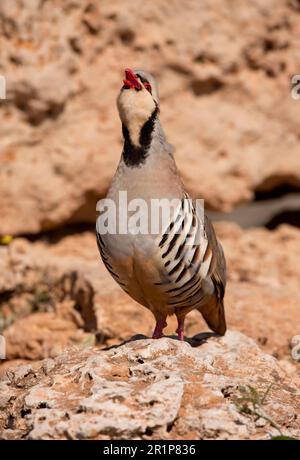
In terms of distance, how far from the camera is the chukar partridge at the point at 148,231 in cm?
433

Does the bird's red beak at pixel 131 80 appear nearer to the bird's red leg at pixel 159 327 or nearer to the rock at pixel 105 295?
the bird's red leg at pixel 159 327

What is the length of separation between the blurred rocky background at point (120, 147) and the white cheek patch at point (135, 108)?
1.74m

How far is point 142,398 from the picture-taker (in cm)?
324

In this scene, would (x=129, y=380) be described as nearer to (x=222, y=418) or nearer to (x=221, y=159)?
(x=222, y=418)

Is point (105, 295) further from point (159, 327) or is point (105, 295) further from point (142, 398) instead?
A: point (142, 398)

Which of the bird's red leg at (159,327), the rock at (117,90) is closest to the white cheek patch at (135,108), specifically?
the bird's red leg at (159,327)

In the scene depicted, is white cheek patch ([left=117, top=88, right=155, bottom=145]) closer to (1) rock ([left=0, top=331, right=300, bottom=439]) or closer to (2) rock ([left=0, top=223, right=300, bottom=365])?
(1) rock ([left=0, top=331, right=300, bottom=439])

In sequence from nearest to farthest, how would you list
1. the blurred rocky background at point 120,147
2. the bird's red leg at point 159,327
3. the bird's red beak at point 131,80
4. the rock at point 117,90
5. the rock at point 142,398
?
the rock at point 142,398
the bird's red beak at point 131,80
the bird's red leg at point 159,327
the blurred rocky background at point 120,147
the rock at point 117,90

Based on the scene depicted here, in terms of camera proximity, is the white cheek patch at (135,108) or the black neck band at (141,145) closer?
the white cheek patch at (135,108)

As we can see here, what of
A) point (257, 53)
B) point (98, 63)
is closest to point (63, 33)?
point (98, 63)

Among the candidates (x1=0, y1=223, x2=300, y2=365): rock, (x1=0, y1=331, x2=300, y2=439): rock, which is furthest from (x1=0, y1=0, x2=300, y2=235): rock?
(x1=0, y1=331, x2=300, y2=439): rock

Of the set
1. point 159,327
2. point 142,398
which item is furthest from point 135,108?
point 142,398

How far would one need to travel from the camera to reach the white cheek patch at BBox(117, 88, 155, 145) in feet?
14.3

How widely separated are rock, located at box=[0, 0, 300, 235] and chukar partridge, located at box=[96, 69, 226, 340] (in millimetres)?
2602
